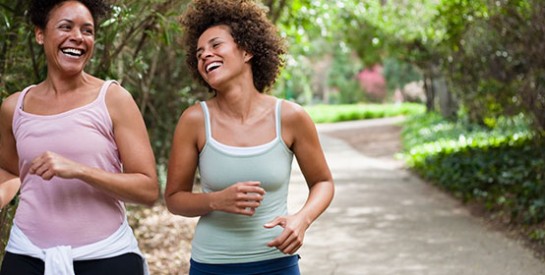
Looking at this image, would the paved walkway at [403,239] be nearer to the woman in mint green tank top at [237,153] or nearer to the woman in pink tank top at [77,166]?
the woman in mint green tank top at [237,153]

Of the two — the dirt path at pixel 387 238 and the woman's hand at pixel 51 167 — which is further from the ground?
the woman's hand at pixel 51 167

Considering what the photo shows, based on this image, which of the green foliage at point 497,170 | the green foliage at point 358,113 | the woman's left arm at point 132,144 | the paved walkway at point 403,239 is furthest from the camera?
the green foliage at point 358,113

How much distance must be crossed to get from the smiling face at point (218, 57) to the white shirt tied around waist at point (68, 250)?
22.6 inches

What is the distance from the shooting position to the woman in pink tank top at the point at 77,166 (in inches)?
97.1

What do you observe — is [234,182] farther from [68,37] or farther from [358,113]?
[358,113]

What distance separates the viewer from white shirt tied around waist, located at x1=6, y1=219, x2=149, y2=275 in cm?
242

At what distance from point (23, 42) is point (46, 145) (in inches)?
101

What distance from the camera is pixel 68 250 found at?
96.1 inches

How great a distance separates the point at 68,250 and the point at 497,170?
981cm

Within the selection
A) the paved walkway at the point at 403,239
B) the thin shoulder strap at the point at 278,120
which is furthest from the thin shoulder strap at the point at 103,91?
the paved walkway at the point at 403,239

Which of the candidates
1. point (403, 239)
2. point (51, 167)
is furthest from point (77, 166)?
point (403, 239)

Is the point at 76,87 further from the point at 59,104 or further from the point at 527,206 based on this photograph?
the point at 527,206

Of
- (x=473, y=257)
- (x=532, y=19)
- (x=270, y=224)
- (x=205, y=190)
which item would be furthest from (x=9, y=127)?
(x=532, y=19)

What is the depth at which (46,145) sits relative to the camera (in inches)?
97.5
